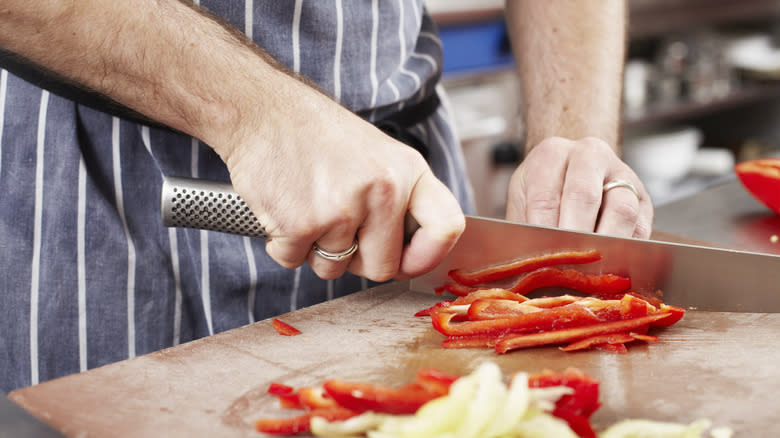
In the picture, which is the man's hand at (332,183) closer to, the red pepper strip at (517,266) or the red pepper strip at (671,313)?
the red pepper strip at (517,266)

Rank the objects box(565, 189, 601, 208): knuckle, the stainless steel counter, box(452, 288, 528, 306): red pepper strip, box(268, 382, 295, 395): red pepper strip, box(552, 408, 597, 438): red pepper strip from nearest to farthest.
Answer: box(552, 408, 597, 438): red pepper strip
box(268, 382, 295, 395): red pepper strip
box(452, 288, 528, 306): red pepper strip
box(565, 189, 601, 208): knuckle
the stainless steel counter

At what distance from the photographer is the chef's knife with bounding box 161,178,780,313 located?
121cm

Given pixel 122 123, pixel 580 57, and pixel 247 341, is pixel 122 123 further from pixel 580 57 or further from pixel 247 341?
pixel 580 57

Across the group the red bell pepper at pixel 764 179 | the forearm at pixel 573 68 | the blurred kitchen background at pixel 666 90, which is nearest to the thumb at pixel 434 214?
the forearm at pixel 573 68

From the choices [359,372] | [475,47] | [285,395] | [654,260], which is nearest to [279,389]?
[285,395]

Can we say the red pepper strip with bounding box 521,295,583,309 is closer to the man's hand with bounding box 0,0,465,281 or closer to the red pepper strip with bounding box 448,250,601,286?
the red pepper strip with bounding box 448,250,601,286

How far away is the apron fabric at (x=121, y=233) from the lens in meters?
1.27

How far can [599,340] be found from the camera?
110cm

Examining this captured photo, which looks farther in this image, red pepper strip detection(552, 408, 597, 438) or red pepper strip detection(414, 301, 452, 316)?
red pepper strip detection(414, 301, 452, 316)

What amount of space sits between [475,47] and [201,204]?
2732 millimetres

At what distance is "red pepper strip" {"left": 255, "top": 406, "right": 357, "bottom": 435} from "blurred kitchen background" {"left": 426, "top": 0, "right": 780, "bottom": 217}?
269cm

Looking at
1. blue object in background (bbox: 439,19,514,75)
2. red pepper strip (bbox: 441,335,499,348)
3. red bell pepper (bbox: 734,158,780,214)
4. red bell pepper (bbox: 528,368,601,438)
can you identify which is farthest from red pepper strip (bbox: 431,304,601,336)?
blue object in background (bbox: 439,19,514,75)

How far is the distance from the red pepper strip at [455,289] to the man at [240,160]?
18 cm

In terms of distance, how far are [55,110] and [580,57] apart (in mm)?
1124
